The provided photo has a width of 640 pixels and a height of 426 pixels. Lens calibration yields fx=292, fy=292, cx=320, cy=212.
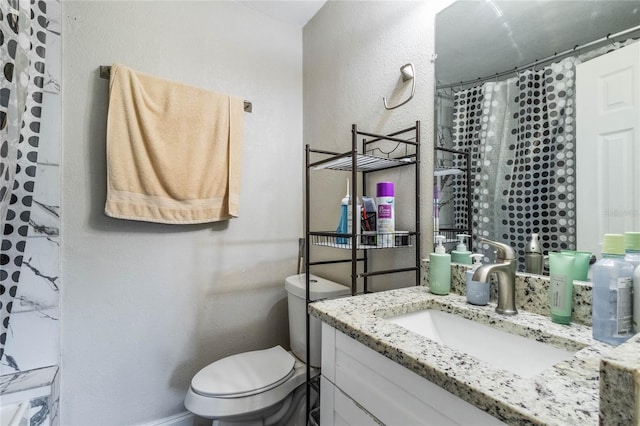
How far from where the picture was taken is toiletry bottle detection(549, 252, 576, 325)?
2.23ft

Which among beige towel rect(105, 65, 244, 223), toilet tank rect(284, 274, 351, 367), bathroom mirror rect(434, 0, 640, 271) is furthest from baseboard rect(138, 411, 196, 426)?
bathroom mirror rect(434, 0, 640, 271)

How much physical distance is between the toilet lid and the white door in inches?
45.1

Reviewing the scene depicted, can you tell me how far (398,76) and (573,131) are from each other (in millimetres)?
672

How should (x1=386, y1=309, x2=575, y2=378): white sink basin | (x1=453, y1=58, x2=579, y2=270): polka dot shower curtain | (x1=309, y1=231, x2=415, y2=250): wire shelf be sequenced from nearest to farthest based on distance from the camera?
(x1=386, y1=309, x2=575, y2=378): white sink basin → (x1=453, y1=58, x2=579, y2=270): polka dot shower curtain → (x1=309, y1=231, x2=415, y2=250): wire shelf

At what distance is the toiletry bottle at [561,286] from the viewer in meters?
0.68

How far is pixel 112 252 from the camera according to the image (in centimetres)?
133

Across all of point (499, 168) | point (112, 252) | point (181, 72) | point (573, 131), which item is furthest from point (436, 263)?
point (181, 72)

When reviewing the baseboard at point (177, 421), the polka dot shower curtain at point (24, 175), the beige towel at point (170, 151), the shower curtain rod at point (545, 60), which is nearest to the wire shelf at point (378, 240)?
the shower curtain rod at point (545, 60)

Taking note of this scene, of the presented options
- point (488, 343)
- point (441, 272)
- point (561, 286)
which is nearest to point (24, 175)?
point (441, 272)

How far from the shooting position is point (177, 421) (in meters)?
1.43

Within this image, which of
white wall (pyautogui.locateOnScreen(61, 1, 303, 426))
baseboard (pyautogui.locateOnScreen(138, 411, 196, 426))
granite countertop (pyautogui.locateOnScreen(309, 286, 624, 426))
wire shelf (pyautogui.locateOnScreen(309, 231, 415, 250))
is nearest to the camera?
granite countertop (pyautogui.locateOnScreen(309, 286, 624, 426))

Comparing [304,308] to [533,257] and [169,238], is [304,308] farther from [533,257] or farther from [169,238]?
[533,257]

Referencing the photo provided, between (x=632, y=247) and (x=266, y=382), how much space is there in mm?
1206

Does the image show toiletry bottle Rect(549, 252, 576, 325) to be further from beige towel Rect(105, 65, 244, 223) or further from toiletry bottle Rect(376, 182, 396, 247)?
beige towel Rect(105, 65, 244, 223)
